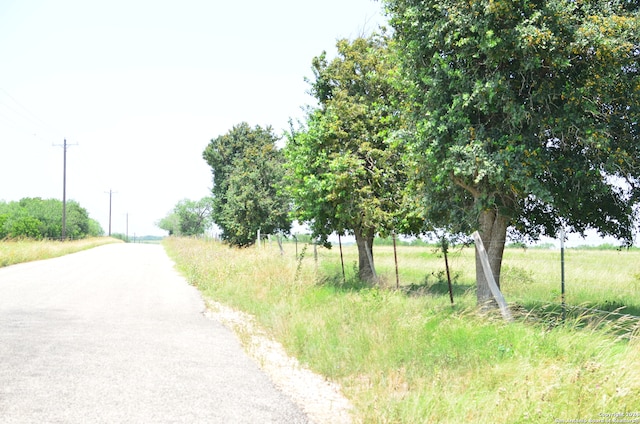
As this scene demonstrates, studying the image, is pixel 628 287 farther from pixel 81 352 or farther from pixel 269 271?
pixel 81 352

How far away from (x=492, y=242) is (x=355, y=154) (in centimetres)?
582

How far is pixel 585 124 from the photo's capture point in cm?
957

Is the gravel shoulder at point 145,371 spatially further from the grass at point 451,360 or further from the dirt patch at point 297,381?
the grass at point 451,360

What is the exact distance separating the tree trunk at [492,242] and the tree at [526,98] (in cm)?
5

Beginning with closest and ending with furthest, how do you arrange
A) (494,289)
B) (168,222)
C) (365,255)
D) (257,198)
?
(494,289), (365,255), (257,198), (168,222)

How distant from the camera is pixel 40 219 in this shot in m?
125

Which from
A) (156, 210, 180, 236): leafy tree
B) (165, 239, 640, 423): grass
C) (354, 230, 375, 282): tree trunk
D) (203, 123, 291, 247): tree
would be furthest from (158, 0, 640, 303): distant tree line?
(156, 210, 180, 236): leafy tree

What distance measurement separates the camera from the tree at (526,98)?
9.17 m

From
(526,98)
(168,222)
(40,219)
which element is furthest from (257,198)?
(168,222)

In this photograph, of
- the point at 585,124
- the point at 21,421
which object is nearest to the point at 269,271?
the point at 585,124

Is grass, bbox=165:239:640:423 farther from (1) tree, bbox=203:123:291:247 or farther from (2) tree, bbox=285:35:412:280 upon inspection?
(1) tree, bbox=203:123:291:247

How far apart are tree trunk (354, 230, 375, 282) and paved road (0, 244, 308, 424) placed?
719 cm

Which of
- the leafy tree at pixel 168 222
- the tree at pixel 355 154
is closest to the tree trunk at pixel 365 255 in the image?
the tree at pixel 355 154

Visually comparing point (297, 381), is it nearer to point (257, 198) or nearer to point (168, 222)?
point (257, 198)
